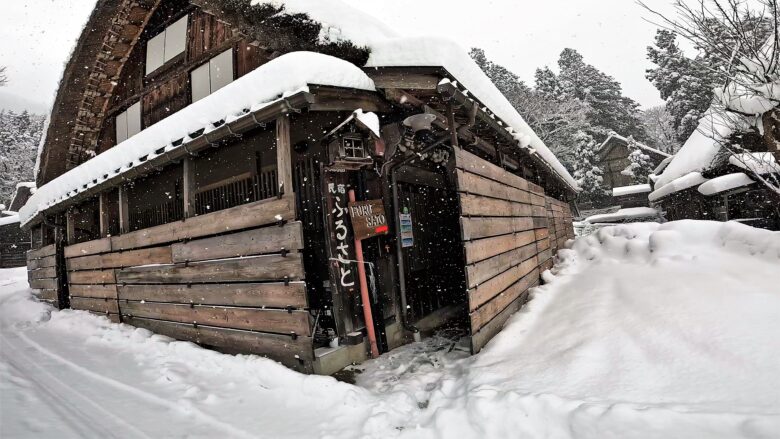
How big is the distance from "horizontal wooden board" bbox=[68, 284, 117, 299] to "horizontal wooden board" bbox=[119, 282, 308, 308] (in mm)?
1443

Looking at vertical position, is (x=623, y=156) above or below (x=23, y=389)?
above

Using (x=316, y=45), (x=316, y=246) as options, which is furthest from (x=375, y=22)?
(x=316, y=246)

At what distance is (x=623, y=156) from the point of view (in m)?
33.2

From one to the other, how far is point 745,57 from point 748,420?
227 inches

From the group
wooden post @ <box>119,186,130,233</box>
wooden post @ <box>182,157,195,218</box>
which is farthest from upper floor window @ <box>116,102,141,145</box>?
wooden post @ <box>182,157,195,218</box>

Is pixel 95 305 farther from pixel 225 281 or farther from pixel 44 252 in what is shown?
pixel 225 281

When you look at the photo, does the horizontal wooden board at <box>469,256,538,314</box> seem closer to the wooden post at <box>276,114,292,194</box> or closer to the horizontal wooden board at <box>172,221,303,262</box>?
the horizontal wooden board at <box>172,221,303,262</box>

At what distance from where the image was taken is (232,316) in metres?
4.85

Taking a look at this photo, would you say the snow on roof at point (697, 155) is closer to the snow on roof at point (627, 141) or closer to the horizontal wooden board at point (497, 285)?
the horizontal wooden board at point (497, 285)

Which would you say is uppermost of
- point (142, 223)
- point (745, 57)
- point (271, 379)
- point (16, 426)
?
point (745, 57)

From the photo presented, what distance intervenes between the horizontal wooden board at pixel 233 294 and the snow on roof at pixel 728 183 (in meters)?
16.3

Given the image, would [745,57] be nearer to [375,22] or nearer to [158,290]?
[375,22]

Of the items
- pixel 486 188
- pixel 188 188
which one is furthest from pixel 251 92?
Result: pixel 486 188

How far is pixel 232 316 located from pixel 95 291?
18.1 feet
